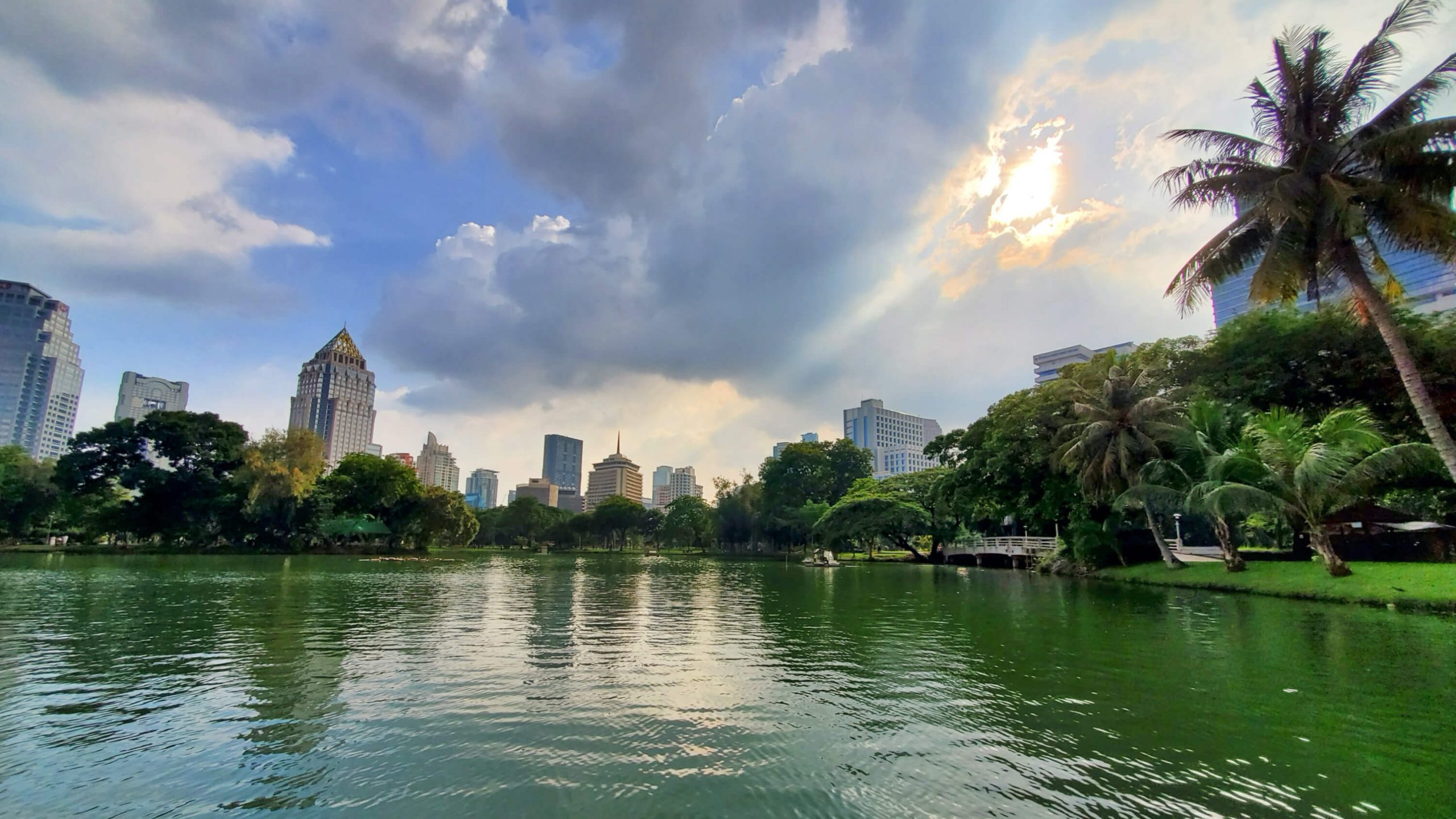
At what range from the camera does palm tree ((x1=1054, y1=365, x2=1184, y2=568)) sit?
30.6 m

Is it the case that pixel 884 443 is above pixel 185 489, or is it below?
above

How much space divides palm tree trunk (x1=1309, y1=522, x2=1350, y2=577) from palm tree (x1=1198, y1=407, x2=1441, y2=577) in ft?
0.07

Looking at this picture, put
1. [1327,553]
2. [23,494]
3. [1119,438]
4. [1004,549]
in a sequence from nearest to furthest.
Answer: [1327,553] → [1119,438] → [1004,549] → [23,494]

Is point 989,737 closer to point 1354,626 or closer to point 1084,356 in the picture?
point 1354,626

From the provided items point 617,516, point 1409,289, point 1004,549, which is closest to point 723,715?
point 1004,549

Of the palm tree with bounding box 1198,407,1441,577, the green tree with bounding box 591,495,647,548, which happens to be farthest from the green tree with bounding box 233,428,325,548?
the palm tree with bounding box 1198,407,1441,577

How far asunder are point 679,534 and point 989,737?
9837cm

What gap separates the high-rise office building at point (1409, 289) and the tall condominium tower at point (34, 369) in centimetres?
24325

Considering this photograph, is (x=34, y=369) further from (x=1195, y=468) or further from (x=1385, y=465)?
(x=1385, y=465)

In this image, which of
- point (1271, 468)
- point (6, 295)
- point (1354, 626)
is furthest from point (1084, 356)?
point (6, 295)

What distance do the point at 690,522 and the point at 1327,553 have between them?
82908 millimetres

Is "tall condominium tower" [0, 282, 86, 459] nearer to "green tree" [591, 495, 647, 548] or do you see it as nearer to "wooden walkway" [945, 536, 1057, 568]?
"green tree" [591, 495, 647, 548]

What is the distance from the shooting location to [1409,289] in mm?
73688

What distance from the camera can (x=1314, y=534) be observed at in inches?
893
